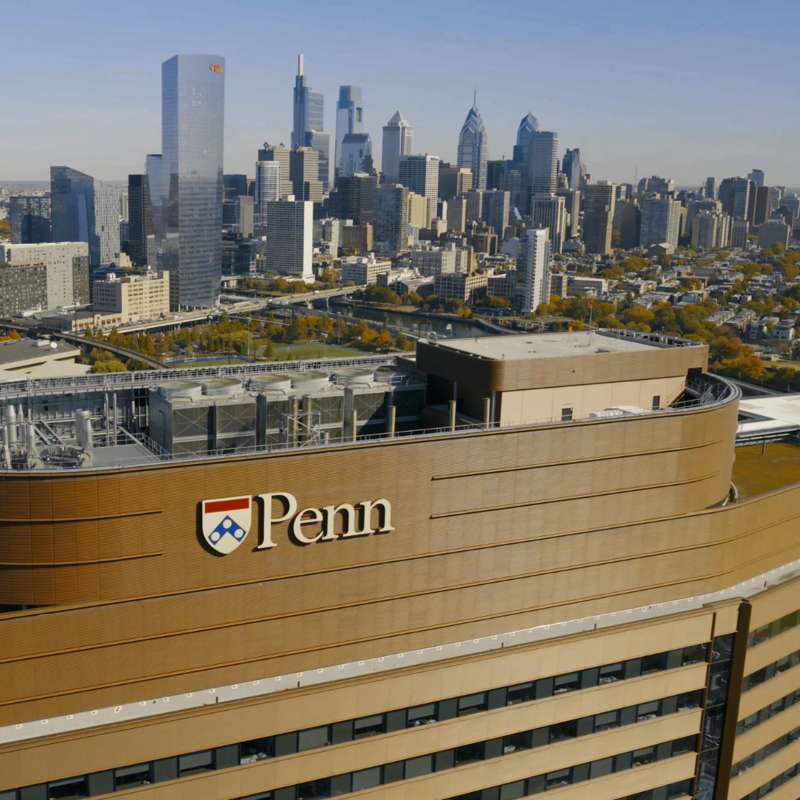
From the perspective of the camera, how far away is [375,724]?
1362cm

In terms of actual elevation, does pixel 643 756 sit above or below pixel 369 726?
below

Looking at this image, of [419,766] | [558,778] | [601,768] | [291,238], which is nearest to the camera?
[419,766]

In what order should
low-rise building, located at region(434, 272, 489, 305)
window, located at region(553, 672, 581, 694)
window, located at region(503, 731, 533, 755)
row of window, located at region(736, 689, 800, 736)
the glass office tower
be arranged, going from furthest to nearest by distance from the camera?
low-rise building, located at region(434, 272, 489, 305) → the glass office tower → row of window, located at region(736, 689, 800, 736) → window, located at region(553, 672, 581, 694) → window, located at region(503, 731, 533, 755)

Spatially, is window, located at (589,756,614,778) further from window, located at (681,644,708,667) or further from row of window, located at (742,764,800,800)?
row of window, located at (742,764,800,800)

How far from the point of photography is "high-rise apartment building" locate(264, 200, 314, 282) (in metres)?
174

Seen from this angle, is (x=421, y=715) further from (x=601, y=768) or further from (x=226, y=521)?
(x=226, y=521)

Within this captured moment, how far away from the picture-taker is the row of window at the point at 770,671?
1712 centimetres

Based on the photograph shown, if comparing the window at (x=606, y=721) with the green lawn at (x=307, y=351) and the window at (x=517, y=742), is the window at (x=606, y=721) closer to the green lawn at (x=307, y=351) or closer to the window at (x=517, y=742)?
the window at (x=517, y=742)

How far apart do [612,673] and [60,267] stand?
12820 centimetres

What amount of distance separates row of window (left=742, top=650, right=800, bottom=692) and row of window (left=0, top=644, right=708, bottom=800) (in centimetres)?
146

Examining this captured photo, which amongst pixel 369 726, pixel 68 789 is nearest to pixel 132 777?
pixel 68 789

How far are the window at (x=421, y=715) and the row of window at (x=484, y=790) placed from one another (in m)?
0.57

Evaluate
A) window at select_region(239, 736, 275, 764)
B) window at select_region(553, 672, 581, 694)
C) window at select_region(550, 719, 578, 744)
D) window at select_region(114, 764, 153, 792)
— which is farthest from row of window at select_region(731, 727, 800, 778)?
window at select_region(114, 764, 153, 792)

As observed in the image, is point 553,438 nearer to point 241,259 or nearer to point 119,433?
point 119,433
